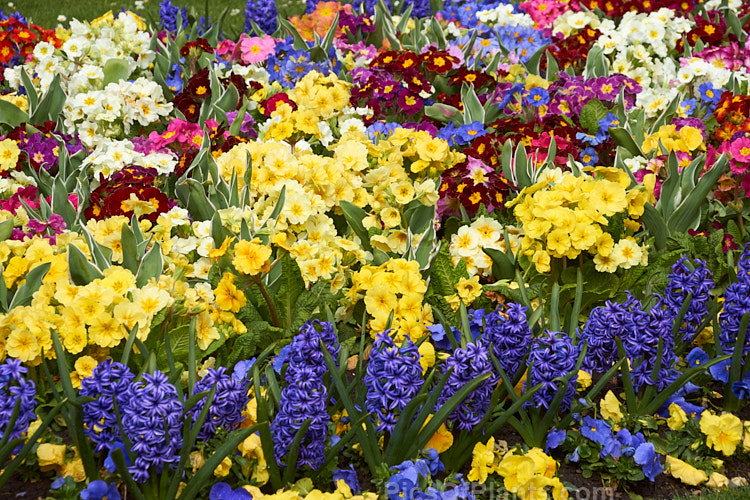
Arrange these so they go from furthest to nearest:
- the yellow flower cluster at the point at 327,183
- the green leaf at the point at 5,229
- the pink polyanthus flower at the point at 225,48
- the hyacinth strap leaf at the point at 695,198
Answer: the pink polyanthus flower at the point at 225,48 → the hyacinth strap leaf at the point at 695,198 → the yellow flower cluster at the point at 327,183 → the green leaf at the point at 5,229

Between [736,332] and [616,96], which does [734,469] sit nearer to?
[736,332]

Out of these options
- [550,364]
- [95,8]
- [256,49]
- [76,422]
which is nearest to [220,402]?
[76,422]

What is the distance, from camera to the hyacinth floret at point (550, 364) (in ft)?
7.45

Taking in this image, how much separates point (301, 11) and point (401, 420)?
675cm

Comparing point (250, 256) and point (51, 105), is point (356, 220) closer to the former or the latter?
point (250, 256)

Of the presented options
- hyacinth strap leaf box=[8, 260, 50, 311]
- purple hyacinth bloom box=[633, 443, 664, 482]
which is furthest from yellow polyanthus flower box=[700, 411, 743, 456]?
hyacinth strap leaf box=[8, 260, 50, 311]

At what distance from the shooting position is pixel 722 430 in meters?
2.44

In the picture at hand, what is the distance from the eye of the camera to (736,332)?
2613 mm

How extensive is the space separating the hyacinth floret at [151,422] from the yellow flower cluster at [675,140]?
2735 millimetres

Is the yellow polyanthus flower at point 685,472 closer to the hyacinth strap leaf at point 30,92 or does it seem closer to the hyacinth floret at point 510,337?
the hyacinth floret at point 510,337

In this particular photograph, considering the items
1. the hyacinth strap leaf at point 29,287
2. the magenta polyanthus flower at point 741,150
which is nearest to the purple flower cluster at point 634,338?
the magenta polyanthus flower at point 741,150

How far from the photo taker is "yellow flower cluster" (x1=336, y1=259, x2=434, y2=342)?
→ 104 inches

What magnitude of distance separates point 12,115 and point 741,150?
3.72 meters

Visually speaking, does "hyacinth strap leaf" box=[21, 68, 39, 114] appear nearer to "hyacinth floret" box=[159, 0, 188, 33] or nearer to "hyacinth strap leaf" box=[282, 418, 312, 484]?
"hyacinth floret" box=[159, 0, 188, 33]
